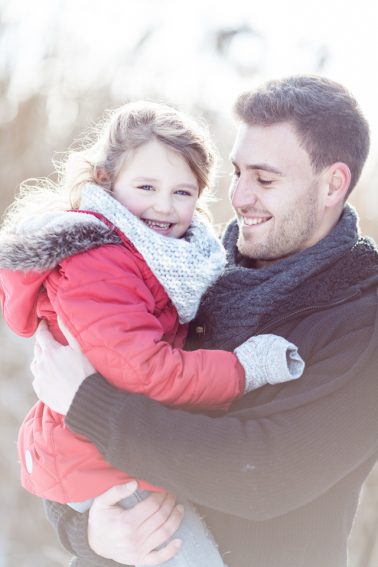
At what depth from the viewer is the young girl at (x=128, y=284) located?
65.1 inches

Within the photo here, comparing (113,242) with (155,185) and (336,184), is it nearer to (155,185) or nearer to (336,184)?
(155,185)

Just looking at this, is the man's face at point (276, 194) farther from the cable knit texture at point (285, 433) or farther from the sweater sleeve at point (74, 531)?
the sweater sleeve at point (74, 531)

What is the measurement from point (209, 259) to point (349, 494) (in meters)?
0.69

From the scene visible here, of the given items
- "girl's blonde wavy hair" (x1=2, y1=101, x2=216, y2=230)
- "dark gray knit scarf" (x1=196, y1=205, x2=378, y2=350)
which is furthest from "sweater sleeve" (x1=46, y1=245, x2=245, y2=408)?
"girl's blonde wavy hair" (x1=2, y1=101, x2=216, y2=230)

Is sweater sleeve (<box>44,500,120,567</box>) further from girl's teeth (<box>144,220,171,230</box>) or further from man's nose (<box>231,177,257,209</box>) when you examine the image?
man's nose (<box>231,177,257,209</box>)

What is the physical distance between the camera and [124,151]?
195 cm

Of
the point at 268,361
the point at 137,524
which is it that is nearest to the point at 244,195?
the point at 268,361

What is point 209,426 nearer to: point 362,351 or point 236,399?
point 236,399

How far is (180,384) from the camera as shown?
5.42ft

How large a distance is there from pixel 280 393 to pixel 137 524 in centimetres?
46

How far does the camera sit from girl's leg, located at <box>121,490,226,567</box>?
1.74 m

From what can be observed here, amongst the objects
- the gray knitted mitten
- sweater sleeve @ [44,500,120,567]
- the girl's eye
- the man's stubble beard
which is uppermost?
the girl's eye

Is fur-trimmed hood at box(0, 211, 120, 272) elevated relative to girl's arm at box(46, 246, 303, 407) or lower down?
elevated

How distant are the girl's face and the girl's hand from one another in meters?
0.39
